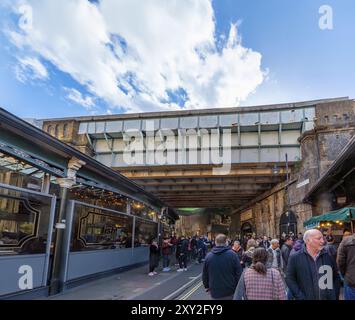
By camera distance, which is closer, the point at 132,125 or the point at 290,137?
the point at 290,137

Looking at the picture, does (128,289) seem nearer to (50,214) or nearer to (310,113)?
(50,214)

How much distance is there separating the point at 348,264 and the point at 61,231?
8.31 meters

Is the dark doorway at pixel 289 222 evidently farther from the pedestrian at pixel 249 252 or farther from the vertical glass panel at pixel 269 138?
the pedestrian at pixel 249 252

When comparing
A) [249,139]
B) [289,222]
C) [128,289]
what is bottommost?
[128,289]

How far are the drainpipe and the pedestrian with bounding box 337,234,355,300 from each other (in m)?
7.93

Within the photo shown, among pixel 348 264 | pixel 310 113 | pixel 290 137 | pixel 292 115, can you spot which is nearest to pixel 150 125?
pixel 290 137

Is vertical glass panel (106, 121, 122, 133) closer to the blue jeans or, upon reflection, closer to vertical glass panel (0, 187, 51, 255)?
vertical glass panel (0, 187, 51, 255)

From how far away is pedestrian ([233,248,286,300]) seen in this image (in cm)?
337

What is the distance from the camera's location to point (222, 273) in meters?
4.61

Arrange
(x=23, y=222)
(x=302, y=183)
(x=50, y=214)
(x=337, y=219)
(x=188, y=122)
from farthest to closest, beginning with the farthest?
(x=188, y=122)
(x=302, y=183)
(x=337, y=219)
(x=50, y=214)
(x=23, y=222)

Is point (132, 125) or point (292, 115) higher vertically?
point (292, 115)

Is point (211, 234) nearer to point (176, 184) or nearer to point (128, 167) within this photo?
point (176, 184)

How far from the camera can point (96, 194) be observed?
1259 centimetres
